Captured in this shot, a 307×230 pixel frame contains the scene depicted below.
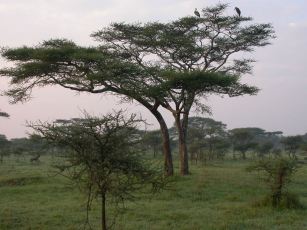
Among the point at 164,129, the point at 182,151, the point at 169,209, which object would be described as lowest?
the point at 169,209

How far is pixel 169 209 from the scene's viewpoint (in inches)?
512

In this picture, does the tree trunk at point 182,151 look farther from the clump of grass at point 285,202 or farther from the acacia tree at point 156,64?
the clump of grass at point 285,202

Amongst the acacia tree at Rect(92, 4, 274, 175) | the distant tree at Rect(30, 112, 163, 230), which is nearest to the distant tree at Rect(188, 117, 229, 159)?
the acacia tree at Rect(92, 4, 274, 175)

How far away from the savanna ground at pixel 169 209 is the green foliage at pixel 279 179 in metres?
0.40

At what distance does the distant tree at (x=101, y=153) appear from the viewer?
8.12 meters

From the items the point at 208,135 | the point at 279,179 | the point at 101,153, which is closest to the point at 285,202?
the point at 279,179

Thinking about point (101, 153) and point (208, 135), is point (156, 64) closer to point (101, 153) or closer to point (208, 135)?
point (101, 153)

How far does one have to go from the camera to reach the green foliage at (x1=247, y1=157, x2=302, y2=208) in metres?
13.0

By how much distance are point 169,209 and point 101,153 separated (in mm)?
5241

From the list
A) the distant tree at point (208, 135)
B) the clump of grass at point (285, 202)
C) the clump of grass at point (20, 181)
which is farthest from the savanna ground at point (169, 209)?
the distant tree at point (208, 135)

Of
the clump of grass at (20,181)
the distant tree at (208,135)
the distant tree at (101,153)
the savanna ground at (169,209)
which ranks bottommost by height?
the savanna ground at (169,209)

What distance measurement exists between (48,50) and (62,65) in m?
1.35

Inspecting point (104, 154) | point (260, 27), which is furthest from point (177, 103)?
point (104, 154)

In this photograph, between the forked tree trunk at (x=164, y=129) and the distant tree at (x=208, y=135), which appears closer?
the forked tree trunk at (x=164, y=129)
